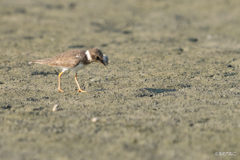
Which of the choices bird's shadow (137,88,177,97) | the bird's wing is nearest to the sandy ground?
bird's shadow (137,88,177,97)

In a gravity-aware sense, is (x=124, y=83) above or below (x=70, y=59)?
below

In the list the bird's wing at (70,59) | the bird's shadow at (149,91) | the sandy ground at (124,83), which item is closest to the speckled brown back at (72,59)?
the bird's wing at (70,59)

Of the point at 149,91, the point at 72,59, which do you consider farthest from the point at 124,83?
the point at 72,59

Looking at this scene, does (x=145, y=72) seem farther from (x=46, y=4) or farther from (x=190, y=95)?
(x=46, y=4)

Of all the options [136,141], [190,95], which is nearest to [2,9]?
[190,95]

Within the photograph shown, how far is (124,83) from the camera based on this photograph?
6.24 m

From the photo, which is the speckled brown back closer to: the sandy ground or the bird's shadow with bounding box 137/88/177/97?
the sandy ground

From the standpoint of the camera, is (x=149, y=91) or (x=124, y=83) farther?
(x=124, y=83)

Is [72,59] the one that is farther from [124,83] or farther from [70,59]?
[124,83]

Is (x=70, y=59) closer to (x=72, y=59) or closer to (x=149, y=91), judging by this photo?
(x=72, y=59)

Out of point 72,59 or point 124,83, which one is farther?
point 124,83

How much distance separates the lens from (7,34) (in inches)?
390

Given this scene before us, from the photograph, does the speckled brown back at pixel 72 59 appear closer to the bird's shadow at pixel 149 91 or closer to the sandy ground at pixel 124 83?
the sandy ground at pixel 124 83

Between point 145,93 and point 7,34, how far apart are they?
6.38m
